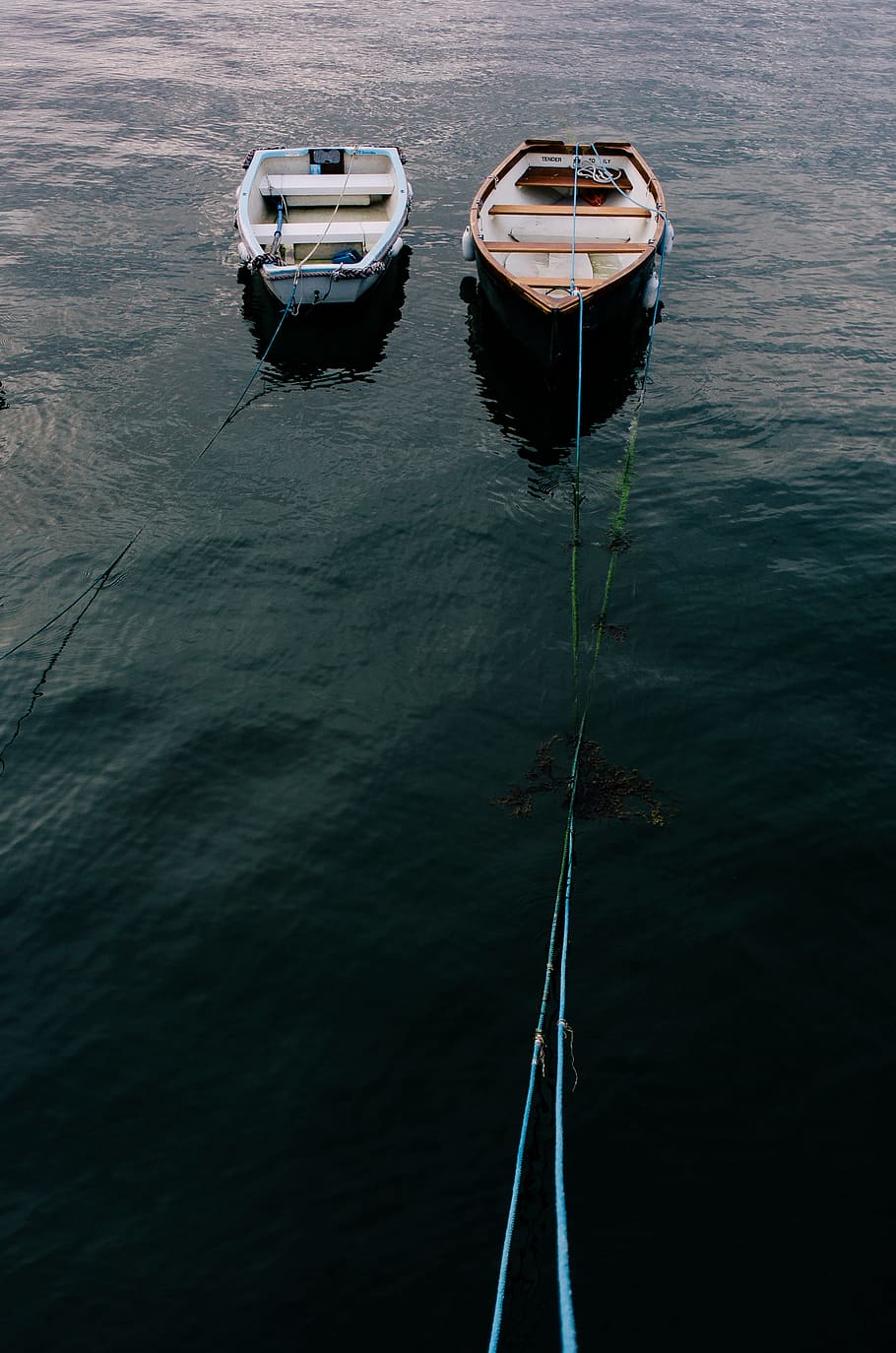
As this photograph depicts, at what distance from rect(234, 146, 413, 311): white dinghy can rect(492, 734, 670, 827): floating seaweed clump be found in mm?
14855

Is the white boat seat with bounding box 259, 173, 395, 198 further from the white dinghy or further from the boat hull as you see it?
the boat hull

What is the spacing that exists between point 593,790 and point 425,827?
6.92ft

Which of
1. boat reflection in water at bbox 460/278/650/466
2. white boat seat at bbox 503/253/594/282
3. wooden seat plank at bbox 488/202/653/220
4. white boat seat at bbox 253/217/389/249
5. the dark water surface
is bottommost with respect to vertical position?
the dark water surface

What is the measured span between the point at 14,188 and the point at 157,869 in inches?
1079

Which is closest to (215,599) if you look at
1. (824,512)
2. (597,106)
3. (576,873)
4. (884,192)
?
(576,873)

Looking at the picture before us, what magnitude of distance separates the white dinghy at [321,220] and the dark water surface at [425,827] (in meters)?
1.28

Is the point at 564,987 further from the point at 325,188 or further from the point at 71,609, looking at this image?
the point at 325,188

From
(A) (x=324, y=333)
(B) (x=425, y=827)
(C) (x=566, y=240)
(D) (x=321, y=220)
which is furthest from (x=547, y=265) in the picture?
(B) (x=425, y=827)

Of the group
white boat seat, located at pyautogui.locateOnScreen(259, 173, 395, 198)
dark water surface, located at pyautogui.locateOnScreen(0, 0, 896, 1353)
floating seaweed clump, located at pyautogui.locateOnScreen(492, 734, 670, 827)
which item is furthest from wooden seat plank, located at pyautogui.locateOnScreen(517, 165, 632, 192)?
floating seaweed clump, located at pyautogui.locateOnScreen(492, 734, 670, 827)

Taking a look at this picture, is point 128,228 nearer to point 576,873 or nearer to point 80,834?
point 80,834

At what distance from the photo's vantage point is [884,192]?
29188 millimetres

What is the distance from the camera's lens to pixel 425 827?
1170 centimetres

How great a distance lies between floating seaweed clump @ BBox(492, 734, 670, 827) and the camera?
38.4ft

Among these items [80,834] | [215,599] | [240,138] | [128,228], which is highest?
[240,138]
